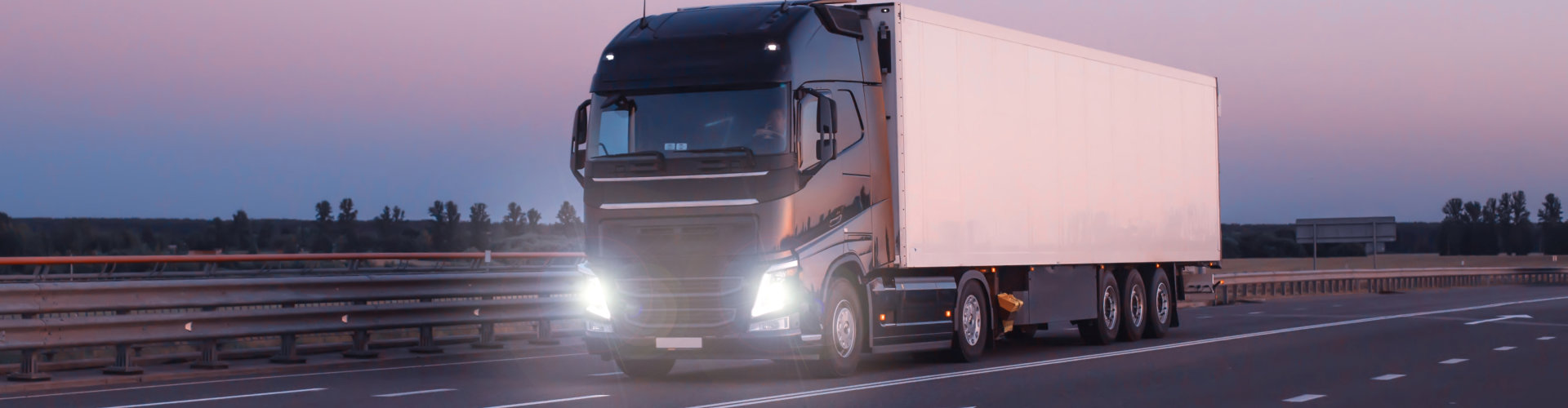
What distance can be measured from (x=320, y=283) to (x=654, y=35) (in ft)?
15.0

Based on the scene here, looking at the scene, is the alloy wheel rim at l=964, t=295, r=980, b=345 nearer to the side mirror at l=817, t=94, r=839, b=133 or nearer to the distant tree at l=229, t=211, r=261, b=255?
the side mirror at l=817, t=94, r=839, b=133

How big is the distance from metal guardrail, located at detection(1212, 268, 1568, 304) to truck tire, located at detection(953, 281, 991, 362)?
51.4 ft

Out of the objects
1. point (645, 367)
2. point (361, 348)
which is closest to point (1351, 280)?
point (645, 367)

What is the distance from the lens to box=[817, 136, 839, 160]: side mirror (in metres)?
14.3

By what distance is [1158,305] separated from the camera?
22.2m

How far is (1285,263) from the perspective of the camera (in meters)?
91.9

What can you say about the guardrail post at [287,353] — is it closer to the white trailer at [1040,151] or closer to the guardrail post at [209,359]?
the guardrail post at [209,359]

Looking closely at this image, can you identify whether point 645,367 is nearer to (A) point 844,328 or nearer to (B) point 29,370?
(A) point 844,328

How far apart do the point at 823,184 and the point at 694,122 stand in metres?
1.26

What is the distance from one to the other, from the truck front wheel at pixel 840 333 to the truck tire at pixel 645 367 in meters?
1.50

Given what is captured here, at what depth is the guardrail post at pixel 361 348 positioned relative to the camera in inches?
672

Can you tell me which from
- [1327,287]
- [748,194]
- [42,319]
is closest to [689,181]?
[748,194]

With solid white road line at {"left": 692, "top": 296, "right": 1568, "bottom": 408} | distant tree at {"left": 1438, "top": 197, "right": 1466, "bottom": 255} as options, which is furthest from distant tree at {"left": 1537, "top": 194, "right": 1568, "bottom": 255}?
solid white road line at {"left": 692, "top": 296, "right": 1568, "bottom": 408}

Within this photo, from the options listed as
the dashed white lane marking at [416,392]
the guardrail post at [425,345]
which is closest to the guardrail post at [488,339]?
the guardrail post at [425,345]
